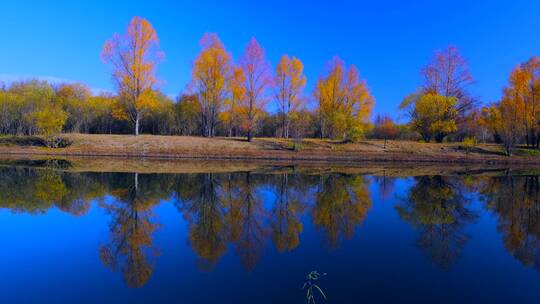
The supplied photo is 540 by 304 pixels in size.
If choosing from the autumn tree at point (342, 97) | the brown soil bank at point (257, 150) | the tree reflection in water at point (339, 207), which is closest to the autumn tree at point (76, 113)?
the brown soil bank at point (257, 150)

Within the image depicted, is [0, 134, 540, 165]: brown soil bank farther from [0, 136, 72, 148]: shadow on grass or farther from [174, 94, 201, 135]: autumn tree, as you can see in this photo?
[174, 94, 201, 135]: autumn tree

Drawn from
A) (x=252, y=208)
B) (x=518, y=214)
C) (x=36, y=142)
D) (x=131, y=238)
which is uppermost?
(x=36, y=142)

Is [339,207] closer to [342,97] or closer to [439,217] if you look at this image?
[439,217]

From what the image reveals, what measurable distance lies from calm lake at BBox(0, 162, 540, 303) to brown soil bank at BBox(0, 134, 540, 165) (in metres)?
18.5

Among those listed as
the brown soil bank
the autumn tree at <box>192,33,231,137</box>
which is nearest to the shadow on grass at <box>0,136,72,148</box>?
the brown soil bank

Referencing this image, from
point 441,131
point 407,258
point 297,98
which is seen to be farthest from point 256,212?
point 441,131


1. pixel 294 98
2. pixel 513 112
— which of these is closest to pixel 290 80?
pixel 294 98

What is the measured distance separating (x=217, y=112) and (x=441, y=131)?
29.8 meters

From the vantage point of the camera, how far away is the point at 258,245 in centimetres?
793

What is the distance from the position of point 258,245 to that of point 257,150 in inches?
1086

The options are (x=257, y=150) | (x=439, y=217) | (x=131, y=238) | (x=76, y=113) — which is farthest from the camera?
(x=76, y=113)

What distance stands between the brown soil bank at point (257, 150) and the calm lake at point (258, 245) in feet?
60.7

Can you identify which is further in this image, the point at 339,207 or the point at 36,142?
the point at 36,142

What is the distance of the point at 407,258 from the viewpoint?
24.2 ft
